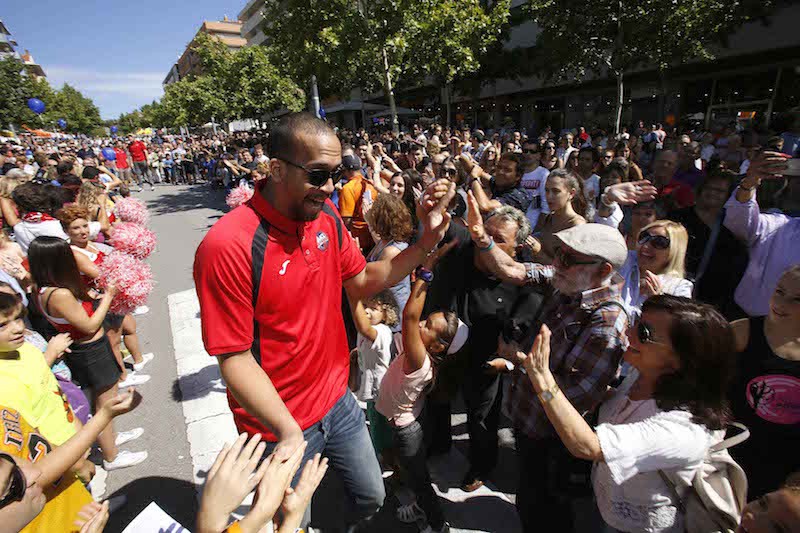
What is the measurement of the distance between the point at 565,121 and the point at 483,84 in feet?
18.2

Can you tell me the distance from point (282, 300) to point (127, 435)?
2.88 meters

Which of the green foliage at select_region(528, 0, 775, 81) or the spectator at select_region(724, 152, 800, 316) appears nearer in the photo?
the spectator at select_region(724, 152, 800, 316)

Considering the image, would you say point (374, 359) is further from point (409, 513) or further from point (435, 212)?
point (435, 212)

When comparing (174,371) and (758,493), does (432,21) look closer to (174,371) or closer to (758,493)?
(174,371)

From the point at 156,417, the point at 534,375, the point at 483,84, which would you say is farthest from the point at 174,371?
the point at 483,84

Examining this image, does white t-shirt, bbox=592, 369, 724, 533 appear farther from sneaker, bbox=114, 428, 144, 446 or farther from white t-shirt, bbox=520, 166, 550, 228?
sneaker, bbox=114, 428, 144, 446

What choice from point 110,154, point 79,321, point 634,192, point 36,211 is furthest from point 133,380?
point 110,154

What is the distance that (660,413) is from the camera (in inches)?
62.0

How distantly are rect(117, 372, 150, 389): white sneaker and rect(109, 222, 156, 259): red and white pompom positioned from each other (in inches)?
55.2

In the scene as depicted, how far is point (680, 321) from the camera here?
5.25 feet

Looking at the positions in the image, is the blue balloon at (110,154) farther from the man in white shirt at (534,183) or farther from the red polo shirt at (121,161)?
the man in white shirt at (534,183)

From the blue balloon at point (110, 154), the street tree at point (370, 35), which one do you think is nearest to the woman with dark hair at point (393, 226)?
the street tree at point (370, 35)

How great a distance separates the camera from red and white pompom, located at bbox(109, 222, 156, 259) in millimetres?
4816

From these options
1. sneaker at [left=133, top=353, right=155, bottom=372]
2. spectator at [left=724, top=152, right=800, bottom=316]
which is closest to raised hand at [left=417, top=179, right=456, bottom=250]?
spectator at [left=724, top=152, right=800, bottom=316]
